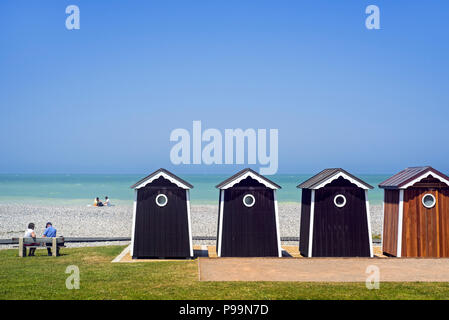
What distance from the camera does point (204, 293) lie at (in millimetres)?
12953

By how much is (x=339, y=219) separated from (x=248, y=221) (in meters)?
3.81

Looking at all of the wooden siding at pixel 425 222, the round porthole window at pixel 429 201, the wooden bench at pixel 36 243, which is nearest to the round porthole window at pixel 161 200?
the wooden bench at pixel 36 243

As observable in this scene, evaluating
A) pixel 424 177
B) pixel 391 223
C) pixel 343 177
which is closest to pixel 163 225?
pixel 343 177

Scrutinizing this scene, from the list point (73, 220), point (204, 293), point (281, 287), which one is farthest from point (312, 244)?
point (73, 220)

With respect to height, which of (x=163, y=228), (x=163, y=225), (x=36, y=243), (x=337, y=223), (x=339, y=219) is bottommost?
(x=36, y=243)

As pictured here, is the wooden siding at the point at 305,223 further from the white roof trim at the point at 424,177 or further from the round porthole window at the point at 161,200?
the round porthole window at the point at 161,200

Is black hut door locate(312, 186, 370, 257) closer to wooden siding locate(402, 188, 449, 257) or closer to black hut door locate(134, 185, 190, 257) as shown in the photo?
wooden siding locate(402, 188, 449, 257)

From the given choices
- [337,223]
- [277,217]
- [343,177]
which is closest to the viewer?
[277,217]

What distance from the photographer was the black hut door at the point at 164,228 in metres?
20.2

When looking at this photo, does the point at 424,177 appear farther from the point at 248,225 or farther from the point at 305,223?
the point at 248,225

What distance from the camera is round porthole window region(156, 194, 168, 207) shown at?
20.2 meters

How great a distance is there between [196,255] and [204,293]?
28.0 feet

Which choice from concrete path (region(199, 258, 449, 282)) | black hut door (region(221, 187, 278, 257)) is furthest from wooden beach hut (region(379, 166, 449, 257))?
black hut door (region(221, 187, 278, 257))

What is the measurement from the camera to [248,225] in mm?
20359
